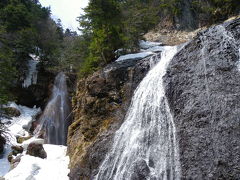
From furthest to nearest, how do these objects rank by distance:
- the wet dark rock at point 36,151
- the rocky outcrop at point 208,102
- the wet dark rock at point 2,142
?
the wet dark rock at point 2,142, the wet dark rock at point 36,151, the rocky outcrop at point 208,102

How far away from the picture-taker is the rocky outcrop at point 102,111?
10.5 m

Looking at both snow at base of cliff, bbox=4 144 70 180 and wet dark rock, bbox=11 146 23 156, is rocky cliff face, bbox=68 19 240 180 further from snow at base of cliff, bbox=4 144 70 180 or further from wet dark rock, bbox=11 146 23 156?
wet dark rock, bbox=11 146 23 156

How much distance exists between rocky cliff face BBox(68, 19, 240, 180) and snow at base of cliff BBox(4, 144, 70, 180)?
1.30 meters

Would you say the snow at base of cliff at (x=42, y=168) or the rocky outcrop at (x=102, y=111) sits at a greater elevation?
the rocky outcrop at (x=102, y=111)

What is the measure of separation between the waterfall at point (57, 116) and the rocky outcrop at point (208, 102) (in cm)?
1488

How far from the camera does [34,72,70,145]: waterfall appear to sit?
21906 millimetres

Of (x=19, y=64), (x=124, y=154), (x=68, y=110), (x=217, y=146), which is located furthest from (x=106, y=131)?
(x=19, y=64)

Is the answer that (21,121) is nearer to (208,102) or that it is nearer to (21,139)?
(21,139)

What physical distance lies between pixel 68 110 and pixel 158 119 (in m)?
16.9

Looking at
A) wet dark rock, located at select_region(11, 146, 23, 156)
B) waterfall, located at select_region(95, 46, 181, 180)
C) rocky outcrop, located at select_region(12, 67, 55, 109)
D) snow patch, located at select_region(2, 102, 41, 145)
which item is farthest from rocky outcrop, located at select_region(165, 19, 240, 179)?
rocky outcrop, located at select_region(12, 67, 55, 109)

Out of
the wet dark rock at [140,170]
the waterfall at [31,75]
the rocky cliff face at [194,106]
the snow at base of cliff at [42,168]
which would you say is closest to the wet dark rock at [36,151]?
the snow at base of cliff at [42,168]

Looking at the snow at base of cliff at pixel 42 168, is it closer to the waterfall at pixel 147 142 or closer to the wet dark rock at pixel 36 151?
the wet dark rock at pixel 36 151

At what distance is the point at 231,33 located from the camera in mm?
9141

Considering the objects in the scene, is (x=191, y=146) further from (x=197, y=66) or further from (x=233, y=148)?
(x=197, y=66)
